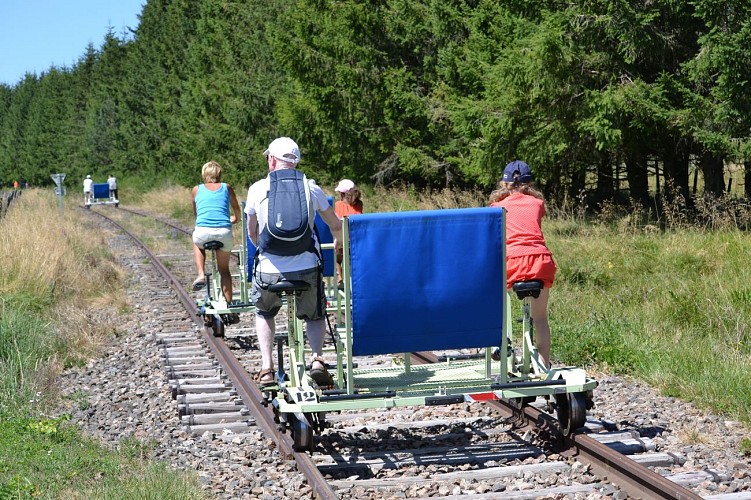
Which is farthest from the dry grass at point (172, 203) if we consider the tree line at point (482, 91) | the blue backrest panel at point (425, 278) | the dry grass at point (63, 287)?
the blue backrest panel at point (425, 278)

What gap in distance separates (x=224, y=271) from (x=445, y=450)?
18.4 feet

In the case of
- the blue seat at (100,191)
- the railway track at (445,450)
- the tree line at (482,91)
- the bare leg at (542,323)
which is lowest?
the railway track at (445,450)

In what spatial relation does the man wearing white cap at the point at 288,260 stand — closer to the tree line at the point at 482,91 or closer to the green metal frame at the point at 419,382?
the green metal frame at the point at 419,382

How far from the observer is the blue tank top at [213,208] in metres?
11.3

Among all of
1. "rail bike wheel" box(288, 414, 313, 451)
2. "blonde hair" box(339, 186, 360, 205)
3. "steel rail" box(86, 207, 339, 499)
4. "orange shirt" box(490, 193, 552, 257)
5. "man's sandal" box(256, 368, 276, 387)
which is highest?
"blonde hair" box(339, 186, 360, 205)

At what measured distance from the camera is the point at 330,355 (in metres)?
10.3

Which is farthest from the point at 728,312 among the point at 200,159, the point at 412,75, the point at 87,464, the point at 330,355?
the point at 200,159

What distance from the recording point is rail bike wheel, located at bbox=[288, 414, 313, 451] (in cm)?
635

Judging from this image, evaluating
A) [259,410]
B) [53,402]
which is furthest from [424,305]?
[53,402]

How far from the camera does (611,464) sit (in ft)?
19.5

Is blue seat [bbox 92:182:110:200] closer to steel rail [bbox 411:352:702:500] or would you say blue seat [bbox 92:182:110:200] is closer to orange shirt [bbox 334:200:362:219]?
orange shirt [bbox 334:200:362:219]

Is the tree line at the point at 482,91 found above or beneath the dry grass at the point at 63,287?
above

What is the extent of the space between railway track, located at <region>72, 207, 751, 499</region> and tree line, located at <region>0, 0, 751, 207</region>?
8092 millimetres

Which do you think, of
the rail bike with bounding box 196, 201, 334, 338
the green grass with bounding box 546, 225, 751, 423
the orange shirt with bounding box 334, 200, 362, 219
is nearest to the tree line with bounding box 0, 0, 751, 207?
the green grass with bounding box 546, 225, 751, 423
